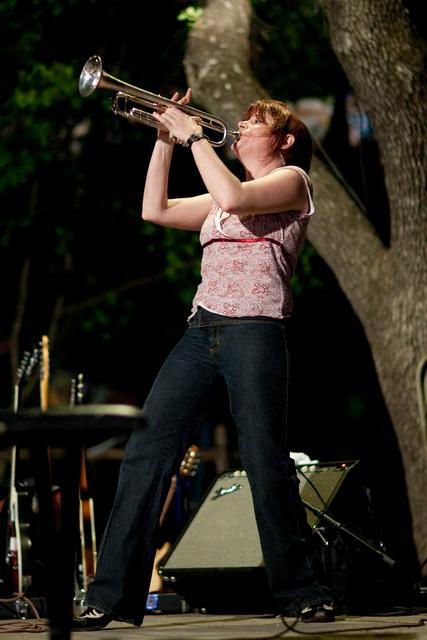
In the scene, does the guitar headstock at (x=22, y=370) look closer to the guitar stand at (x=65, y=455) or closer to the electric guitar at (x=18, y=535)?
the electric guitar at (x=18, y=535)

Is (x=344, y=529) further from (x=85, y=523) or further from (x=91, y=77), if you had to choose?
(x=91, y=77)

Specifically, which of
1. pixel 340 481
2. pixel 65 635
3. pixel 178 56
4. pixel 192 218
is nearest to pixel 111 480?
pixel 178 56

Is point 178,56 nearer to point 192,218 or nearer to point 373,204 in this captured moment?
point 373,204

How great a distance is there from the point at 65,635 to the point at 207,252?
1927mm

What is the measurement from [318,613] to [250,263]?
A: 1.51 metres

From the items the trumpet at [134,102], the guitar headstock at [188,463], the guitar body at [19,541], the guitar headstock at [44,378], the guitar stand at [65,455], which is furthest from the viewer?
the guitar headstock at [188,463]

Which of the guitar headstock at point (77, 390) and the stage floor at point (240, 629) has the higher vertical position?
the guitar headstock at point (77, 390)

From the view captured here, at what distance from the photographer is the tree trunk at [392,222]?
6.85 m

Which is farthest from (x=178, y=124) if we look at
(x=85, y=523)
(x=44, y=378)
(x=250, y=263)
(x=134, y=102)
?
(x=85, y=523)

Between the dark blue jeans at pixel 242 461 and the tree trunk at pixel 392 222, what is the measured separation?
2374mm

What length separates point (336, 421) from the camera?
1631cm

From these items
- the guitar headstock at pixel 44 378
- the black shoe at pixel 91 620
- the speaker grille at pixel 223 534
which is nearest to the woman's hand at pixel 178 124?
the black shoe at pixel 91 620

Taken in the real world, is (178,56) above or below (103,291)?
above

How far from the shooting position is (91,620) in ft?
14.0
